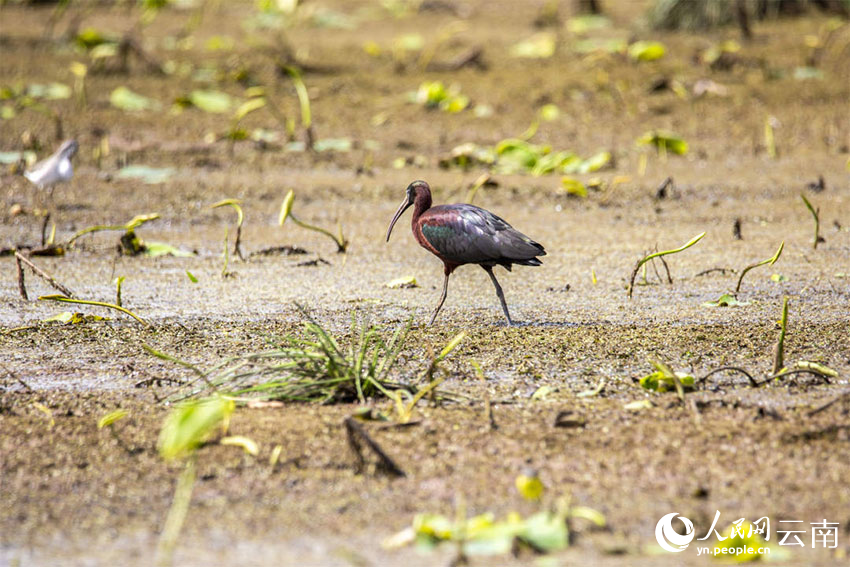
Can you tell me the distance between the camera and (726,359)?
4.49m

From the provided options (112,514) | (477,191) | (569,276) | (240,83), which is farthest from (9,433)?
(240,83)

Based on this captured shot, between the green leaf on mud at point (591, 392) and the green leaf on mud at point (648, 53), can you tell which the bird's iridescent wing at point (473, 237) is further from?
the green leaf on mud at point (648, 53)

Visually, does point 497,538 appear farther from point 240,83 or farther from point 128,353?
point 240,83

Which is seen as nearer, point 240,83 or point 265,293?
point 265,293

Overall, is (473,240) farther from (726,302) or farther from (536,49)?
(536,49)

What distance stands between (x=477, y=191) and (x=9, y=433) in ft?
14.8

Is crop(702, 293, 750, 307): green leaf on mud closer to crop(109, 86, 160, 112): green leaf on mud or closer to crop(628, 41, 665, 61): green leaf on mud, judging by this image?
crop(628, 41, 665, 61): green leaf on mud

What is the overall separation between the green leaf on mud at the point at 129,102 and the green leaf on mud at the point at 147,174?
5.20ft

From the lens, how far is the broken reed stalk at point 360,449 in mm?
3346

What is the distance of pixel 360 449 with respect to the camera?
344 cm

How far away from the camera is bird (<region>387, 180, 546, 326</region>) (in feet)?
16.2

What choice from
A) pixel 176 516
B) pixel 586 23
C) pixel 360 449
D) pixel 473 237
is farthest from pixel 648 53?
pixel 176 516

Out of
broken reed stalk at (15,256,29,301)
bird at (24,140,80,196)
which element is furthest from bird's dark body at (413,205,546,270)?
bird at (24,140,80,196)

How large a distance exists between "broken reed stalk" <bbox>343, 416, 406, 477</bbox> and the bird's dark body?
170 centimetres
